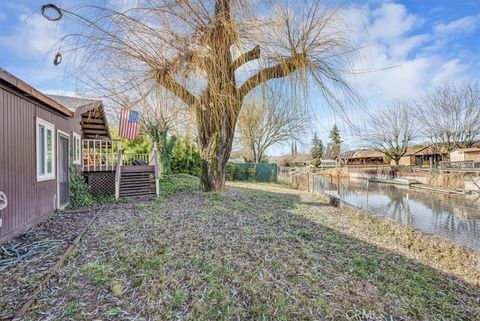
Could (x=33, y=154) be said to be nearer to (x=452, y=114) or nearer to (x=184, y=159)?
(x=184, y=159)

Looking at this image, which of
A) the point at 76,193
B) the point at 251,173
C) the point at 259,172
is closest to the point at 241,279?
the point at 76,193

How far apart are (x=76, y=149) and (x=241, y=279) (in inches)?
329

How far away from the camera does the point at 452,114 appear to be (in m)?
25.1

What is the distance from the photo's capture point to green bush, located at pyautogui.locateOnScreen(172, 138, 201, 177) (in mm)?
18570

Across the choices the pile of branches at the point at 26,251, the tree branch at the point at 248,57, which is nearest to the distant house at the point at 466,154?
the tree branch at the point at 248,57

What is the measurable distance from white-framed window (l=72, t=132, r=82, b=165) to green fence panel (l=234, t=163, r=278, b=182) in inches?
466

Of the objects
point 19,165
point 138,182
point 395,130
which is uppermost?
point 395,130

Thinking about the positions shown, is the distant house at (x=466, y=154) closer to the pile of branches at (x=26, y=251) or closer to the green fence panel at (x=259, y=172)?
the green fence panel at (x=259, y=172)

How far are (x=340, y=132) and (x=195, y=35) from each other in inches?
130

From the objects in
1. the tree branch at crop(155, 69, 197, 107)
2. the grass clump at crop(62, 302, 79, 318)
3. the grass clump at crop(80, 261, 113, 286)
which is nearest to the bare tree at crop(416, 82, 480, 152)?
the tree branch at crop(155, 69, 197, 107)

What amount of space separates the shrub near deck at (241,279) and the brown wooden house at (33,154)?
51.0 inches

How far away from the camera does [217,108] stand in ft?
20.9

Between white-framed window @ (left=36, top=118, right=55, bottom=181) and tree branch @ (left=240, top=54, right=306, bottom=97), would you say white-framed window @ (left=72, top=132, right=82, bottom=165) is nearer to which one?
white-framed window @ (left=36, top=118, right=55, bottom=181)

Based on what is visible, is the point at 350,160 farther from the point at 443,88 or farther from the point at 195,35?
the point at 195,35
